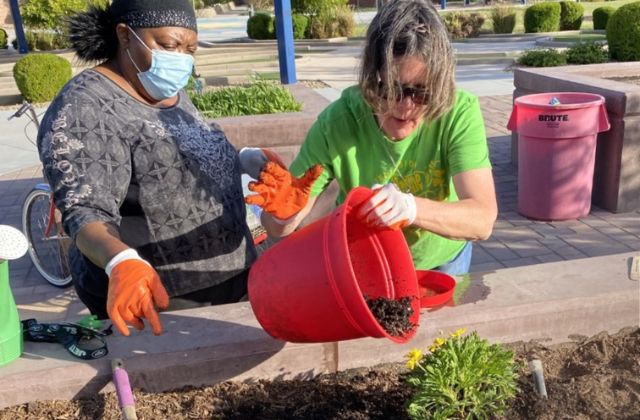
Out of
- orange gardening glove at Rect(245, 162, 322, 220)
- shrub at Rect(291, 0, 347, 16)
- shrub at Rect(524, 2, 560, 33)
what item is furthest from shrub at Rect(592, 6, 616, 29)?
orange gardening glove at Rect(245, 162, 322, 220)

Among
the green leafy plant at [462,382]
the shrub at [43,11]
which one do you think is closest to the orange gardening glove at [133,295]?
the green leafy plant at [462,382]

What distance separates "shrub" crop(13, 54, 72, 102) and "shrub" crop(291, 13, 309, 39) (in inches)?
433

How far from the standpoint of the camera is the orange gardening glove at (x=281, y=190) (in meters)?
1.84

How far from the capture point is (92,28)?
2186mm

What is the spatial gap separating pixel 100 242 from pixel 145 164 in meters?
0.41

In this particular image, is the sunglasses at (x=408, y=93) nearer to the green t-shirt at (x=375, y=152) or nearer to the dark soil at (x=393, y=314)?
the green t-shirt at (x=375, y=152)

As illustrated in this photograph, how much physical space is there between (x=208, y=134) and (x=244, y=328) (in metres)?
0.68

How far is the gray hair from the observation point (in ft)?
5.97

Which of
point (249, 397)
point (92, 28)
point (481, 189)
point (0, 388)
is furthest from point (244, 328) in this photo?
point (92, 28)

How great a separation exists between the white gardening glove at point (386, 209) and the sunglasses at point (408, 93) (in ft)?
1.19

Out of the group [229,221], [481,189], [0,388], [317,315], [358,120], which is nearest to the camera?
[317,315]

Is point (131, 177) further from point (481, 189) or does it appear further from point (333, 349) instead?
point (481, 189)

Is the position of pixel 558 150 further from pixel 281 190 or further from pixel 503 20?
pixel 503 20

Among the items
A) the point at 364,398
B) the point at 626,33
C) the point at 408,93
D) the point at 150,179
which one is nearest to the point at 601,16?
the point at 626,33
